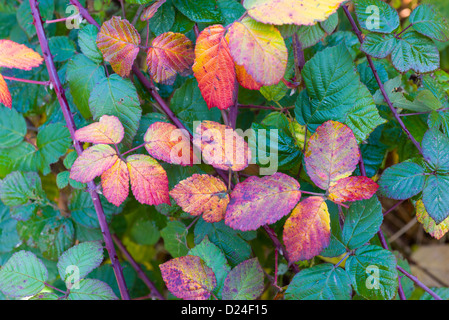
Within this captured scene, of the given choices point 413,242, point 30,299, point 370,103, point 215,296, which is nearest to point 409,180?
point 370,103

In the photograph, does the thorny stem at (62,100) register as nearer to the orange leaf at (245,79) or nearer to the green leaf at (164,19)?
the green leaf at (164,19)

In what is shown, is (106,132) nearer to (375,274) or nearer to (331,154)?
(331,154)

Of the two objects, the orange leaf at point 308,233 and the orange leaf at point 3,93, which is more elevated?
the orange leaf at point 3,93

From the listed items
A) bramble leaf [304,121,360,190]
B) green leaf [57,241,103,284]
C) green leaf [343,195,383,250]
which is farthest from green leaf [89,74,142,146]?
green leaf [343,195,383,250]

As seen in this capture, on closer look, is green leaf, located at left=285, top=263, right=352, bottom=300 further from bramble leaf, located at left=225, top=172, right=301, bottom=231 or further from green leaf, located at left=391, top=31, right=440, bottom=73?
green leaf, located at left=391, top=31, right=440, bottom=73

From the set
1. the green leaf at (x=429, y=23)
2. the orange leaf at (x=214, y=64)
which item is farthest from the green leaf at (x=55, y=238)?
the green leaf at (x=429, y=23)
